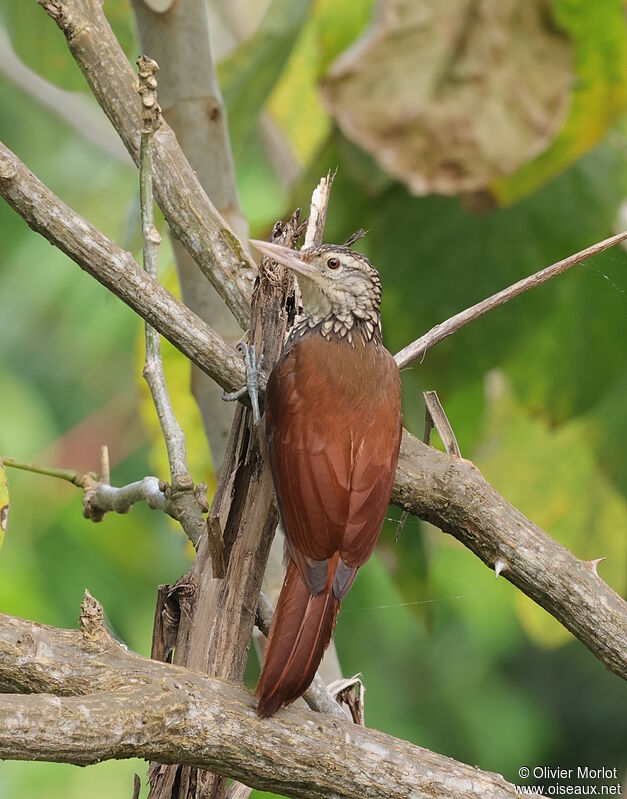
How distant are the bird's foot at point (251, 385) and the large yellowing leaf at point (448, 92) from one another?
742 millimetres

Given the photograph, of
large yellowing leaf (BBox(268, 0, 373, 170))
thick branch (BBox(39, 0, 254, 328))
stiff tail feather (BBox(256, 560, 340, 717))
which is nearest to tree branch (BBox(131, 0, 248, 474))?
thick branch (BBox(39, 0, 254, 328))

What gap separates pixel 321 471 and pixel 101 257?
0.52 meters

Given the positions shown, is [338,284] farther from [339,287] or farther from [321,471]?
[321,471]

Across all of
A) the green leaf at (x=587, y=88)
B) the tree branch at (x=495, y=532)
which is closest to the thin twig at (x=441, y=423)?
the tree branch at (x=495, y=532)

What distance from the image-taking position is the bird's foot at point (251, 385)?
1.91 metres

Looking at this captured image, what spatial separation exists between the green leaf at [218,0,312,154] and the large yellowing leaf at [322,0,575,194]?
0.86 ft

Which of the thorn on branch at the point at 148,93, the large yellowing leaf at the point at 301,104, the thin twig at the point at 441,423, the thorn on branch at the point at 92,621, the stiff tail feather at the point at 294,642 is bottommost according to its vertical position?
the thorn on branch at the point at 92,621

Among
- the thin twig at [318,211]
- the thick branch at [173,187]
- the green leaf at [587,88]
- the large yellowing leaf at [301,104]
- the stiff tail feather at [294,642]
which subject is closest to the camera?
the stiff tail feather at [294,642]

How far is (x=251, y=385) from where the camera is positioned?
1928mm

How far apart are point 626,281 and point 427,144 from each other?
86 cm

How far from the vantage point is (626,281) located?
317 cm

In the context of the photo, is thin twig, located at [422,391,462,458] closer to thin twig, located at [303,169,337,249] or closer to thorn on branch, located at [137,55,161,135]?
thin twig, located at [303,169,337,249]

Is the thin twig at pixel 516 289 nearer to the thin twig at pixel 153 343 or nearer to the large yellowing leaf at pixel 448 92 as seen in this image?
the thin twig at pixel 153 343

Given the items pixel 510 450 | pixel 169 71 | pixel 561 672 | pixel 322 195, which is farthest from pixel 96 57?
pixel 561 672
